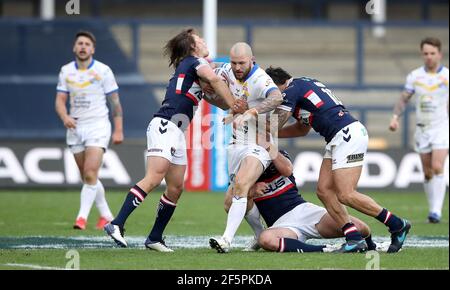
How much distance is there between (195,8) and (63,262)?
22475 millimetres

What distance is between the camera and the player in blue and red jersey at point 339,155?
10.5 meters

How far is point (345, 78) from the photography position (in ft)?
75.9

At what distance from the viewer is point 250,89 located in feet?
35.6

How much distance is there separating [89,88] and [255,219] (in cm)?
407

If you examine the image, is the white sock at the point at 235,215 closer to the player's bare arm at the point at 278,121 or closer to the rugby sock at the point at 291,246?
the rugby sock at the point at 291,246

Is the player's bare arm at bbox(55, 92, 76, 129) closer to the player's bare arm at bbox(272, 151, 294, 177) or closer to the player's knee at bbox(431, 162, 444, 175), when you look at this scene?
the player's bare arm at bbox(272, 151, 294, 177)

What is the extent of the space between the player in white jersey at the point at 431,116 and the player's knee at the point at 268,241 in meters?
5.13

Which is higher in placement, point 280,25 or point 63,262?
point 280,25

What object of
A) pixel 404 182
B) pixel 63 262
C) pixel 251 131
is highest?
pixel 251 131

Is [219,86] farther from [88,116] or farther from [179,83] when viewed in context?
[88,116]

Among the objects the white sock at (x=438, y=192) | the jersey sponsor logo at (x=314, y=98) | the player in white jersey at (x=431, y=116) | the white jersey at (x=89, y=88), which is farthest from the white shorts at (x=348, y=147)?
the white sock at (x=438, y=192)

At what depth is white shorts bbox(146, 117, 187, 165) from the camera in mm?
10914
